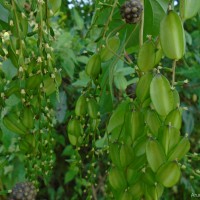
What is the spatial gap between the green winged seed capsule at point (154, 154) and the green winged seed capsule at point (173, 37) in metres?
0.09

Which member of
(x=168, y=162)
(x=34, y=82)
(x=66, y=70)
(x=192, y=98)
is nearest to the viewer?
(x=168, y=162)

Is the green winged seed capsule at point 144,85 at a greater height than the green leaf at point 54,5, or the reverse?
the green leaf at point 54,5

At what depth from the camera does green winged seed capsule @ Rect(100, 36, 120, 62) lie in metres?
0.68

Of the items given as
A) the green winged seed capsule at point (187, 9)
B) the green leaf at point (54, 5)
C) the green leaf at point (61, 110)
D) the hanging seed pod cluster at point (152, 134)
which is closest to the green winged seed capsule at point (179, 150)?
the hanging seed pod cluster at point (152, 134)

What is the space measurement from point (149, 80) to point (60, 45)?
38.3 inches

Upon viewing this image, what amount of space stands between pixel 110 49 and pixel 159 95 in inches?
5.8

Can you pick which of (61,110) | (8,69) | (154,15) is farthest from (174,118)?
(61,110)

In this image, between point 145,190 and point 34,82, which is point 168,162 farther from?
point 34,82

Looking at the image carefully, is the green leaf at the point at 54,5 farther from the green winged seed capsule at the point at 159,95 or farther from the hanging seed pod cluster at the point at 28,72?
the green winged seed capsule at the point at 159,95

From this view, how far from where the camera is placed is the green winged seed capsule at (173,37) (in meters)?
0.54

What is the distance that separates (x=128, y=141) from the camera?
23.8 inches

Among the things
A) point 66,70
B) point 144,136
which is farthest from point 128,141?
point 66,70

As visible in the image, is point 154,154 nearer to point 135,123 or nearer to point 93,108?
point 135,123

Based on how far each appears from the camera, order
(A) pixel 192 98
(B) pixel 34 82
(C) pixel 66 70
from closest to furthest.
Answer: (B) pixel 34 82 → (C) pixel 66 70 → (A) pixel 192 98
